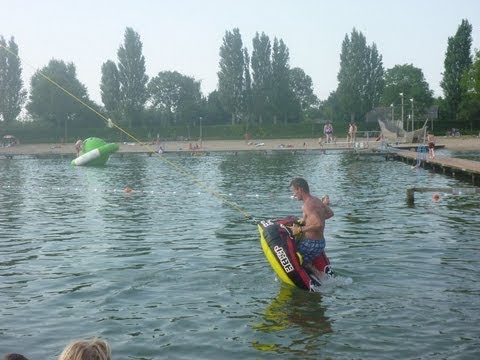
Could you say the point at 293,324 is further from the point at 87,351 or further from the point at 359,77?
the point at 359,77

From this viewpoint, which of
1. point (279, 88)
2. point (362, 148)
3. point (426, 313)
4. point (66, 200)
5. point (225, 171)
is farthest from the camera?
point (279, 88)

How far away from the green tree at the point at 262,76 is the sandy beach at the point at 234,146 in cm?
1347

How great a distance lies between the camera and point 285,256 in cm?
1216

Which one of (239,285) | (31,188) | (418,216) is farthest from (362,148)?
(239,285)

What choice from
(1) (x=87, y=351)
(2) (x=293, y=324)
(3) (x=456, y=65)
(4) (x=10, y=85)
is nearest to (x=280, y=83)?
(3) (x=456, y=65)

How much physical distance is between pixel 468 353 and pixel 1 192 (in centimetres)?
2856

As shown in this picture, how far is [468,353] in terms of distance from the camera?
923cm

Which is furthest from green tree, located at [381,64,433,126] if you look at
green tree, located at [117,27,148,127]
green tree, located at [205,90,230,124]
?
green tree, located at [117,27,148,127]

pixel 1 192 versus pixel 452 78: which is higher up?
pixel 452 78

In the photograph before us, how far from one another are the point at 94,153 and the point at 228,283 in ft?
124

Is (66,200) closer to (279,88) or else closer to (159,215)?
(159,215)

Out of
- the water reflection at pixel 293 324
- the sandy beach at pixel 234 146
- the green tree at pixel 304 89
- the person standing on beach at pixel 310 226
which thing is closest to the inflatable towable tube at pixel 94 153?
the sandy beach at pixel 234 146

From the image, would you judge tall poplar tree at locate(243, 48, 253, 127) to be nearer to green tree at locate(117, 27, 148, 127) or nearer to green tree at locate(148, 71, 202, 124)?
green tree at locate(148, 71, 202, 124)

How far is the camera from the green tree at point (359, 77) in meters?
99.2
